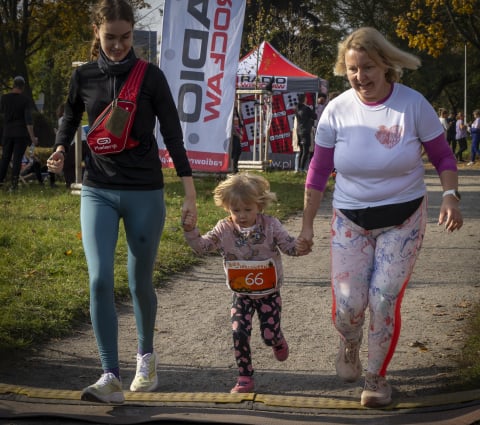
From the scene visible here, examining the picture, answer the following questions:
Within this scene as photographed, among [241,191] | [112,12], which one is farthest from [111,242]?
[112,12]

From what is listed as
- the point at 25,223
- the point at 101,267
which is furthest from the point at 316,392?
the point at 25,223

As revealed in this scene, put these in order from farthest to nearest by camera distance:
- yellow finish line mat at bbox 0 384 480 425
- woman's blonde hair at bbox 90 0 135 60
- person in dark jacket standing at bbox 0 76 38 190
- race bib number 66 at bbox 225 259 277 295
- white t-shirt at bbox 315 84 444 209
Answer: person in dark jacket standing at bbox 0 76 38 190 → race bib number 66 at bbox 225 259 277 295 → woman's blonde hair at bbox 90 0 135 60 → white t-shirt at bbox 315 84 444 209 → yellow finish line mat at bbox 0 384 480 425

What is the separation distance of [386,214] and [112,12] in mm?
1715

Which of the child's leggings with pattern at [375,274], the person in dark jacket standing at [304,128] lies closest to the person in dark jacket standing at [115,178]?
the child's leggings with pattern at [375,274]

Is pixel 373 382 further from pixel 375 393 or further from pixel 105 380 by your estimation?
pixel 105 380

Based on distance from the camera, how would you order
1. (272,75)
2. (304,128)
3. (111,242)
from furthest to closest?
(272,75)
(304,128)
(111,242)

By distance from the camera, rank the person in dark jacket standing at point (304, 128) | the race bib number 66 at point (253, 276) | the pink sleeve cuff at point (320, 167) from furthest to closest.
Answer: the person in dark jacket standing at point (304, 128)
the race bib number 66 at point (253, 276)
the pink sleeve cuff at point (320, 167)

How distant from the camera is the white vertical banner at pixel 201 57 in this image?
48.8ft

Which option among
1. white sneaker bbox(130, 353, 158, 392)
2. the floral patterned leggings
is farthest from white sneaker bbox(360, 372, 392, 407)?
white sneaker bbox(130, 353, 158, 392)

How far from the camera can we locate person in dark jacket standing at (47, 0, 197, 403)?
15.2 feet

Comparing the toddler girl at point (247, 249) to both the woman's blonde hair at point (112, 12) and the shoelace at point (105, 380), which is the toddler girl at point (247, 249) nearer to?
the shoelace at point (105, 380)

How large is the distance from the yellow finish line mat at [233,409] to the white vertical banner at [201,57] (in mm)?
10082

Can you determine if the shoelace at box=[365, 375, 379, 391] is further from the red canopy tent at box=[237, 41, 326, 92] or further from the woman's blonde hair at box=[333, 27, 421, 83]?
the red canopy tent at box=[237, 41, 326, 92]

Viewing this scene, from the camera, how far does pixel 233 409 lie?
4.53 meters
